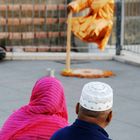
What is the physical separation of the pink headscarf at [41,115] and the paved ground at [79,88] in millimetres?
2472

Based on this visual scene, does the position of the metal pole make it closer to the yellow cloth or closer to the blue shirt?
the yellow cloth

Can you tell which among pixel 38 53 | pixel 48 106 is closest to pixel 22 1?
pixel 38 53

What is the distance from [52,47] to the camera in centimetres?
1230

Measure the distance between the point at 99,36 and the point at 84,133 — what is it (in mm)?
6566

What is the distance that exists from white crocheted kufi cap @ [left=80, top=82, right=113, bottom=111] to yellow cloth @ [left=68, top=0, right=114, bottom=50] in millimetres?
6309

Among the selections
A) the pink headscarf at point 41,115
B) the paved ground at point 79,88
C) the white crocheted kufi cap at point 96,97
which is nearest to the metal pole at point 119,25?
the paved ground at point 79,88

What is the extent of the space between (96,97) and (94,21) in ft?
21.3

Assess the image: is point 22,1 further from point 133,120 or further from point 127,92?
point 133,120

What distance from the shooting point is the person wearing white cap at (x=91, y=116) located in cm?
264

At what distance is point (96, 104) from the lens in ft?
8.72

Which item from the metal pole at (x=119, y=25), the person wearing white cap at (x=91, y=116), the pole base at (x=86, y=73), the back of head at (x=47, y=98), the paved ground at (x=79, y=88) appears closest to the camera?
the person wearing white cap at (x=91, y=116)

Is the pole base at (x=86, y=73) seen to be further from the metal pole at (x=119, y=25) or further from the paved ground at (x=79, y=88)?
the metal pole at (x=119, y=25)

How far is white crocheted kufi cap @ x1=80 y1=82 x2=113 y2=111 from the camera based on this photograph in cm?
265

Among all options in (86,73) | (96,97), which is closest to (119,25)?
(86,73)
